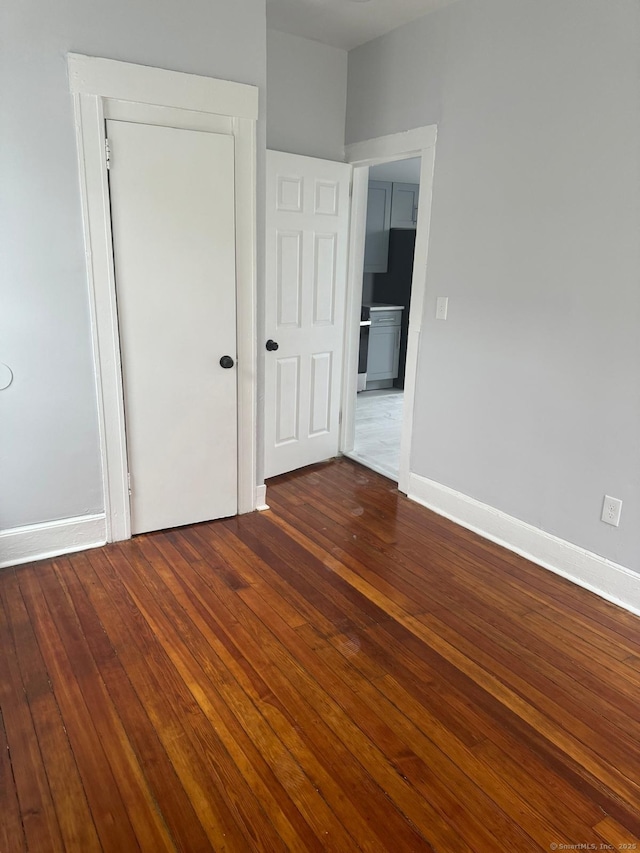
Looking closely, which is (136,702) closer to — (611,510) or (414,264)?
(611,510)

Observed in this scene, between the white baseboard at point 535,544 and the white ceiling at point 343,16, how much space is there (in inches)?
103

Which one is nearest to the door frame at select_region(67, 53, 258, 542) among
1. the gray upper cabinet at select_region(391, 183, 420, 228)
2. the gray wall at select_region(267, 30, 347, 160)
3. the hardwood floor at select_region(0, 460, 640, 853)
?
the hardwood floor at select_region(0, 460, 640, 853)

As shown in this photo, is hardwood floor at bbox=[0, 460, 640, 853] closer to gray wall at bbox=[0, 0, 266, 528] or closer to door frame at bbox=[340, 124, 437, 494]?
gray wall at bbox=[0, 0, 266, 528]

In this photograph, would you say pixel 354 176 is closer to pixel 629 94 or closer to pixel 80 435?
pixel 629 94

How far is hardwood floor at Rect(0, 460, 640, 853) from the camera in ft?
5.35

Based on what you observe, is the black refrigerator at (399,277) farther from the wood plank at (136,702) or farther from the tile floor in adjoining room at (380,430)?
the wood plank at (136,702)

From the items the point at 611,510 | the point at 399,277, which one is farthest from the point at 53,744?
the point at 399,277

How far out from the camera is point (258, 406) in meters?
3.44

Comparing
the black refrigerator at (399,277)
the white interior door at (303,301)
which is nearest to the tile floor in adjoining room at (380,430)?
the white interior door at (303,301)

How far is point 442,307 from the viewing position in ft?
11.4

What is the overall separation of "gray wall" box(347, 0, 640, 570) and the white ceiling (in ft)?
0.32

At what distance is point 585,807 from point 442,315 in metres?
2.46

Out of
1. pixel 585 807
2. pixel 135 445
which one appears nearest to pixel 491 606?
pixel 585 807

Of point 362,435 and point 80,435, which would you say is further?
point 362,435
